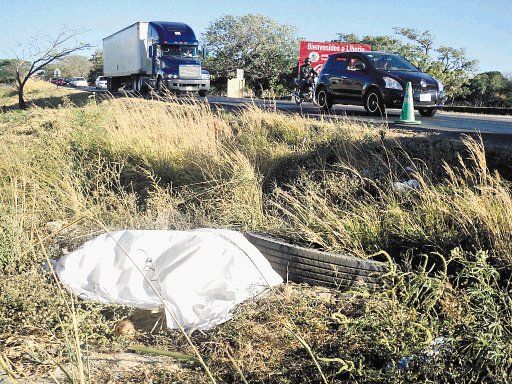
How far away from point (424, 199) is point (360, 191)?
1399 mm

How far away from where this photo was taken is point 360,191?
21.5 feet

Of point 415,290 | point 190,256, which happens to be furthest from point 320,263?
point 415,290

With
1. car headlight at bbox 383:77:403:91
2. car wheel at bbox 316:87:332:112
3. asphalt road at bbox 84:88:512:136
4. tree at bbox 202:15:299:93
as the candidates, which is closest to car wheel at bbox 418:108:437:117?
asphalt road at bbox 84:88:512:136

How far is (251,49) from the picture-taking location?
66.8 m

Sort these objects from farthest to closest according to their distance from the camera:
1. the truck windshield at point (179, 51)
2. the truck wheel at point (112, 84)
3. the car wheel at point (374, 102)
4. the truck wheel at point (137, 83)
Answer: the truck wheel at point (112, 84) → the truck wheel at point (137, 83) → the truck windshield at point (179, 51) → the car wheel at point (374, 102)

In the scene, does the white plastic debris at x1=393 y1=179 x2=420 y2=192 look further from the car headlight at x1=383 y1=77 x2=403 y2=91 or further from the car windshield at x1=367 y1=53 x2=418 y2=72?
the car windshield at x1=367 y1=53 x2=418 y2=72

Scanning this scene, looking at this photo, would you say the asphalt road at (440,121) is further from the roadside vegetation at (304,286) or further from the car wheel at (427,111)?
the roadside vegetation at (304,286)

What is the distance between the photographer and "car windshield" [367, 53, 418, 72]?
568 inches

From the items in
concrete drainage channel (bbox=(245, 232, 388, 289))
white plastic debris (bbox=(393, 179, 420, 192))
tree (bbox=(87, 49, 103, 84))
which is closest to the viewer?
concrete drainage channel (bbox=(245, 232, 388, 289))

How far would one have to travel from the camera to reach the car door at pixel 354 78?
571 inches

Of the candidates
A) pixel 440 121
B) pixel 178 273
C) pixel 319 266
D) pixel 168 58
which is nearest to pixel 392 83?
pixel 440 121

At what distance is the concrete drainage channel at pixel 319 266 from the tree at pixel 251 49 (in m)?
59.6

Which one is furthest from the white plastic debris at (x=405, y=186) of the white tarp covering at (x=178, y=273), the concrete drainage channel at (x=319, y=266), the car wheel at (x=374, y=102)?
the car wheel at (x=374, y=102)

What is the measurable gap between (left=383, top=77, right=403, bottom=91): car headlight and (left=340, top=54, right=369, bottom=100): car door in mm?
704
